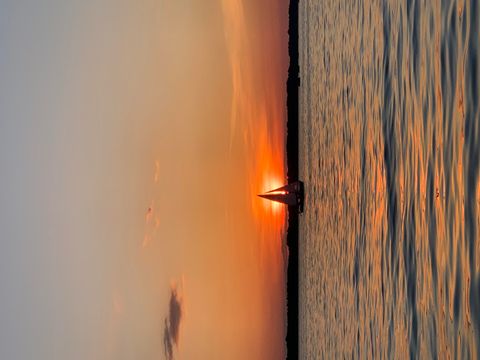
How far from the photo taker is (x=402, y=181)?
4.17 ft

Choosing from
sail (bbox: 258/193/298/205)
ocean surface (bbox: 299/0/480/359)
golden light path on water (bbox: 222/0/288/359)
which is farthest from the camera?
sail (bbox: 258/193/298/205)

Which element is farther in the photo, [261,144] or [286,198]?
[286,198]

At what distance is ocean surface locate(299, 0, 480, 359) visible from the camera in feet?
2.92

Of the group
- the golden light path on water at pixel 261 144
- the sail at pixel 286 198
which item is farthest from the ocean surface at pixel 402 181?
the sail at pixel 286 198

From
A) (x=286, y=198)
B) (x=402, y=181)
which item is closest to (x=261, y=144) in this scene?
(x=286, y=198)

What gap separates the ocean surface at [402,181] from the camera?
0.89 metres

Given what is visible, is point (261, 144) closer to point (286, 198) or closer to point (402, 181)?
point (286, 198)

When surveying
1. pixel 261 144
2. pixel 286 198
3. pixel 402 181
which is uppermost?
pixel 261 144

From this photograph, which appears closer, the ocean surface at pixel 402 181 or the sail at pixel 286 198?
the ocean surface at pixel 402 181

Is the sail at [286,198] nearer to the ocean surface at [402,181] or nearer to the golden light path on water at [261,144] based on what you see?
the golden light path on water at [261,144]

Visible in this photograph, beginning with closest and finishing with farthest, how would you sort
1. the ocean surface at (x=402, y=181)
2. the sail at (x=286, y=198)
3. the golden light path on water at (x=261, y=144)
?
the ocean surface at (x=402, y=181), the golden light path on water at (x=261, y=144), the sail at (x=286, y=198)

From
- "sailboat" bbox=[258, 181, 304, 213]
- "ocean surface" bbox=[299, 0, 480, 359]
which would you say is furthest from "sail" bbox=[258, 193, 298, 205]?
"ocean surface" bbox=[299, 0, 480, 359]

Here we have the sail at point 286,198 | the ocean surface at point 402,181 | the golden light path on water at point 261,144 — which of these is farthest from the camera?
the sail at point 286,198

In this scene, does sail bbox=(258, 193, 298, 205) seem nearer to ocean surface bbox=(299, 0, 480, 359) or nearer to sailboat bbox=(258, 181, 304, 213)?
sailboat bbox=(258, 181, 304, 213)
